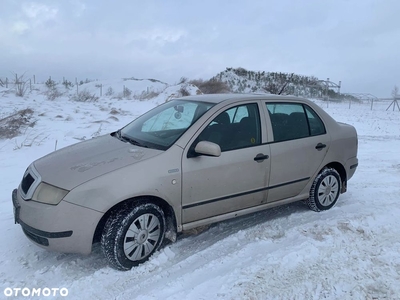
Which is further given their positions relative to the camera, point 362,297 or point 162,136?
point 162,136

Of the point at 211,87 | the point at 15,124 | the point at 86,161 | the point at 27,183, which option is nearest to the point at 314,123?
the point at 86,161

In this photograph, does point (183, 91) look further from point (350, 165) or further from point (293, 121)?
point (293, 121)

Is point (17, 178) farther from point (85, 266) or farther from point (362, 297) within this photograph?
point (362, 297)

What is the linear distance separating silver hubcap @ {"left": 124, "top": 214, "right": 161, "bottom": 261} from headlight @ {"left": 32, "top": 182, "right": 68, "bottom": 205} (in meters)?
0.68

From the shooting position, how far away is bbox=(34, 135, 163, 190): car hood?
3000mm

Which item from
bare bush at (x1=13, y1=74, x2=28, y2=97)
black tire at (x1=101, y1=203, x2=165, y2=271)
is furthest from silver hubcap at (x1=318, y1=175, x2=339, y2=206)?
bare bush at (x1=13, y1=74, x2=28, y2=97)

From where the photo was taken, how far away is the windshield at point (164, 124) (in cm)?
358

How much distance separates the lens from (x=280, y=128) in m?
4.10

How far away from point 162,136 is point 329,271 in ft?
7.07

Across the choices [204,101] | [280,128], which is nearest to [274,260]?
[280,128]

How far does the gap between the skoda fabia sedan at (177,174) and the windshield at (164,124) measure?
0.02m

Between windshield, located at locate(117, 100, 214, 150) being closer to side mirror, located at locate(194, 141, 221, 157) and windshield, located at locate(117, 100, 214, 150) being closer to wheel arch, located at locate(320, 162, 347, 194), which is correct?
side mirror, located at locate(194, 141, 221, 157)

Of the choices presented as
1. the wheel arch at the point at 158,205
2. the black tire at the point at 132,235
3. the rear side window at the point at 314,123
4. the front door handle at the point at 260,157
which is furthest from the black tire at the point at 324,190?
the black tire at the point at 132,235

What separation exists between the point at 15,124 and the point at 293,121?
764cm
